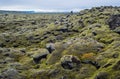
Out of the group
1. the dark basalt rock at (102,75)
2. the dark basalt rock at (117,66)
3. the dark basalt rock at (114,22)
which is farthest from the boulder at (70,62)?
the dark basalt rock at (114,22)

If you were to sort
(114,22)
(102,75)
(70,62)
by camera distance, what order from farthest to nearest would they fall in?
(114,22) → (70,62) → (102,75)

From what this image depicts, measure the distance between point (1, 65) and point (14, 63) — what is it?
3991 millimetres

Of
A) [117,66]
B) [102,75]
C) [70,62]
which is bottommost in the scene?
[102,75]

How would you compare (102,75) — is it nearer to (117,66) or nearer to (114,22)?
(117,66)

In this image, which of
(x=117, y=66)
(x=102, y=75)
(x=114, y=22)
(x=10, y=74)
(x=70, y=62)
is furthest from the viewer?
(x=114, y=22)

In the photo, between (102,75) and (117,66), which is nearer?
(102,75)

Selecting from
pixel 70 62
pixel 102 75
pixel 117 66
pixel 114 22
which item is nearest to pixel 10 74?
pixel 70 62

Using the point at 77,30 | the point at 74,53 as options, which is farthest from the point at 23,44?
the point at 74,53

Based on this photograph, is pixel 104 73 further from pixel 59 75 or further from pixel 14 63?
pixel 14 63

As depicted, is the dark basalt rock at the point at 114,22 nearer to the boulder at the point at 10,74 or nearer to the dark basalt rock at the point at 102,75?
the dark basalt rock at the point at 102,75

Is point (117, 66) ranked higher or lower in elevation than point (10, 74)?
higher

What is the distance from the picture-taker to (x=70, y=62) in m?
82.9

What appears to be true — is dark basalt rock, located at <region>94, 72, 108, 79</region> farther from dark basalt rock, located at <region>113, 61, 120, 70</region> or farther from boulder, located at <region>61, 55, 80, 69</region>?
boulder, located at <region>61, 55, 80, 69</region>

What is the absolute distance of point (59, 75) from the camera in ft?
258
